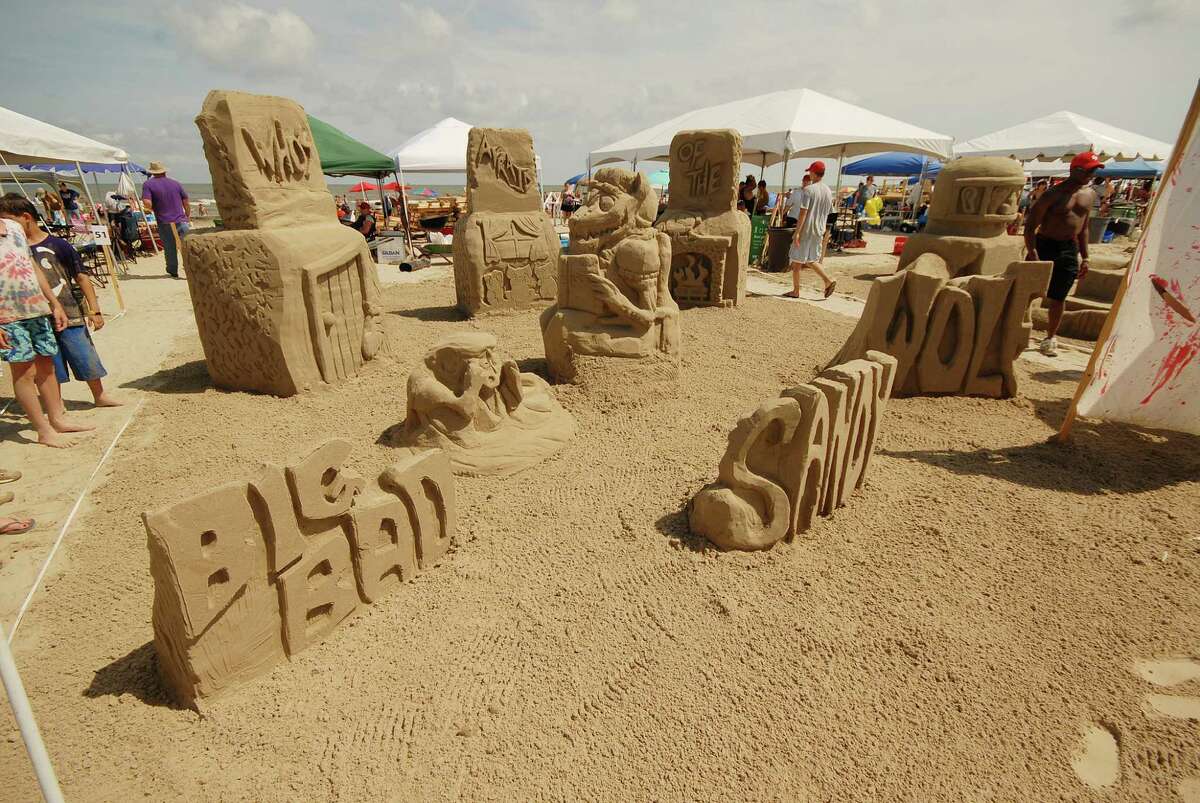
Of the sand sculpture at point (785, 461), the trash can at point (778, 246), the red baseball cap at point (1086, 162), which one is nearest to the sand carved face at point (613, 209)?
the sand sculpture at point (785, 461)

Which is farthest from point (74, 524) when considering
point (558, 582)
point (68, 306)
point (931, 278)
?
point (931, 278)

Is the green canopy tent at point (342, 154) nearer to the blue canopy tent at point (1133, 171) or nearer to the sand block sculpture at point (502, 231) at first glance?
the sand block sculpture at point (502, 231)

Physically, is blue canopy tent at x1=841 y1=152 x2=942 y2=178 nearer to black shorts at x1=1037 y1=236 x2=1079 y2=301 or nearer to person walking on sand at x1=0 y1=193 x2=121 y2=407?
black shorts at x1=1037 y1=236 x2=1079 y2=301

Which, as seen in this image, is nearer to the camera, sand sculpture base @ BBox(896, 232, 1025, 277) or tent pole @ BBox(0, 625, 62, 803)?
tent pole @ BBox(0, 625, 62, 803)

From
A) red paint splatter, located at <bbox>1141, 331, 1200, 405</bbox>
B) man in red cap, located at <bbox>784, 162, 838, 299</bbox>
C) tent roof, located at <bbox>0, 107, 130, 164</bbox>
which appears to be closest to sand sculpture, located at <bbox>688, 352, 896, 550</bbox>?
Result: red paint splatter, located at <bbox>1141, 331, 1200, 405</bbox>

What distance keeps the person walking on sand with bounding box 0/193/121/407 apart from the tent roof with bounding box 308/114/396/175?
6.23 meters

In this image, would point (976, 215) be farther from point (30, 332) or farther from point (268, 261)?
point (30, 332)

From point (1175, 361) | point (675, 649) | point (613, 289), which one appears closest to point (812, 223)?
point (613, 289)

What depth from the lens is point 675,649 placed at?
215 centimetres

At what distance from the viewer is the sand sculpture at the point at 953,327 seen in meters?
4.21

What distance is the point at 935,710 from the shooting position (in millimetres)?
1929

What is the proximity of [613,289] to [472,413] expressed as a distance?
1.40 meters

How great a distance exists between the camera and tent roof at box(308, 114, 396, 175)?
32.4 feet

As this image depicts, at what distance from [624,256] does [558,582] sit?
8.06 ft
